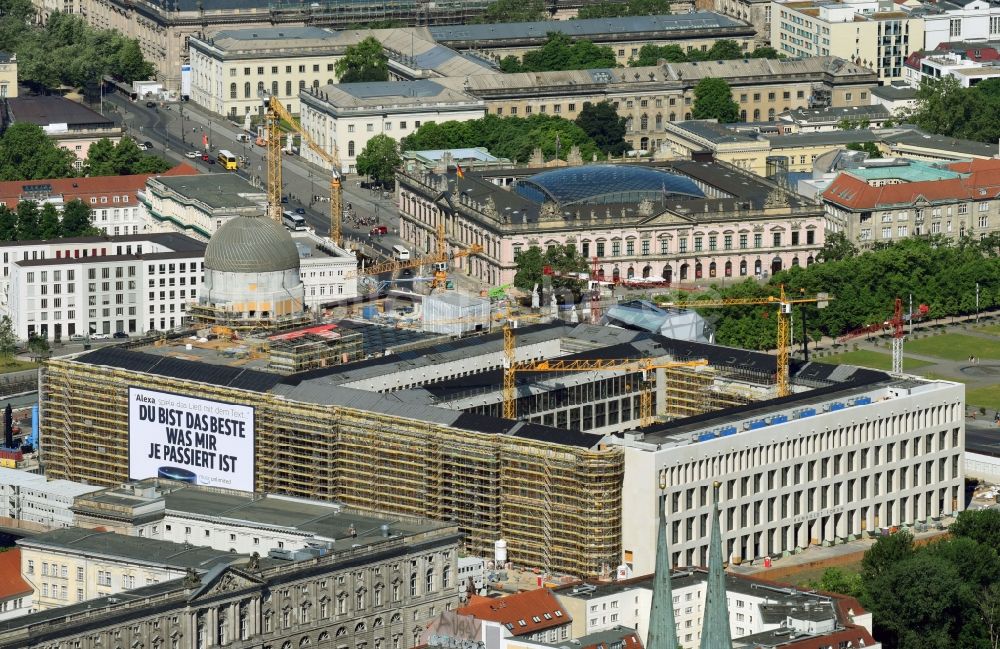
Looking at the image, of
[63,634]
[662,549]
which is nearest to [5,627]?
[63,634]

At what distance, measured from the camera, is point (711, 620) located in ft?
611

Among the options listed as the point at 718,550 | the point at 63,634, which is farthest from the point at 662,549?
the point at 63,634

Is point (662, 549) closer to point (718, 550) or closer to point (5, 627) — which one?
point (718, 550)

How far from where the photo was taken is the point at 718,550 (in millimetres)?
187625

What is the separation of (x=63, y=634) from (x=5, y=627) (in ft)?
10.8

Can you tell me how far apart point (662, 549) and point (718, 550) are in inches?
118

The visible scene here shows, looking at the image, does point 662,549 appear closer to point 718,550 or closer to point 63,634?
point 718,550

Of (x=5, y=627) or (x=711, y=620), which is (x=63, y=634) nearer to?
(x=5, y=627)

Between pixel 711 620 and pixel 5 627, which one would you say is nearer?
pixel 711 620

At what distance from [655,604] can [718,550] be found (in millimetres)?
5114

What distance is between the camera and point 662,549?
616 feet

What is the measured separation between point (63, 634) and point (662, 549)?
118ft

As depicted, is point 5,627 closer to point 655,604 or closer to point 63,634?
point 63,634

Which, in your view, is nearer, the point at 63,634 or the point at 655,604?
the point at 655,604
